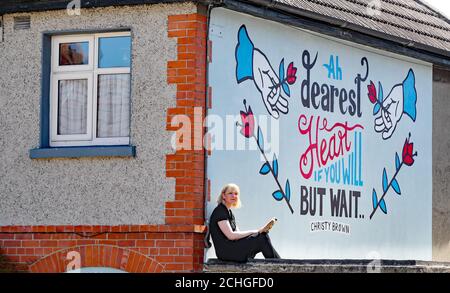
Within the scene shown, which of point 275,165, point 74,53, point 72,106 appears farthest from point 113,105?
point 275,165

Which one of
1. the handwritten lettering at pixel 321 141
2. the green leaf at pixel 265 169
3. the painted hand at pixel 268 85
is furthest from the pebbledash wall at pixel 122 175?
the handwritten lettering at pixel 321 141

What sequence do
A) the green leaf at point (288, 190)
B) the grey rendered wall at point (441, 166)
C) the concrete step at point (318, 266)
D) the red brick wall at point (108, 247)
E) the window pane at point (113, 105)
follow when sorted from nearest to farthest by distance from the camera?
the concrete step at point (318, 266) < the red brick wall at point (108, 247) < the window pane at point (113, 105) < the green leaf at point (288, 190) < the grey rendered wall at point (441, 166)

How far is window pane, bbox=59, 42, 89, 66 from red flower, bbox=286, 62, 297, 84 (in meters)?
2.55

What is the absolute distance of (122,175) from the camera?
15.3m

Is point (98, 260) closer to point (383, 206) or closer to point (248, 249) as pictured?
point (248, 249)

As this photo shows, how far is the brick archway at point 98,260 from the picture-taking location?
1505 centimetres

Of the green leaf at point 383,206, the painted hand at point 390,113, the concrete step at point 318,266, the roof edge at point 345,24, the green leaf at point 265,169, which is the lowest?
the concrete step at point 318,266

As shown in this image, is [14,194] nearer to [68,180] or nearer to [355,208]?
[68,180]

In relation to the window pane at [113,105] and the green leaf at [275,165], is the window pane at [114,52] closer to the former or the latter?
the window pane at [113,105]

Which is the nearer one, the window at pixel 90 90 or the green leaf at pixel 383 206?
the window at pixel 90 90

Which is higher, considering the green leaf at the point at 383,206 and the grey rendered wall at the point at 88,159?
the grey rendered wall at the point at 88,159

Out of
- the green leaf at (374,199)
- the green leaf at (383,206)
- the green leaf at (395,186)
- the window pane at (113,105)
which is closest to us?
the window pane at (113,105)

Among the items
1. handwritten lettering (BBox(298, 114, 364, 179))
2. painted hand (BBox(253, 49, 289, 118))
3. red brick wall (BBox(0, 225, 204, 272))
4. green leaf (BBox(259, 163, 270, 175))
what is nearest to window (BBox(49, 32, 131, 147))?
red brick wall (BBox(0, 225, 204, 272))

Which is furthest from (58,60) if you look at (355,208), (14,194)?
(355,208)
